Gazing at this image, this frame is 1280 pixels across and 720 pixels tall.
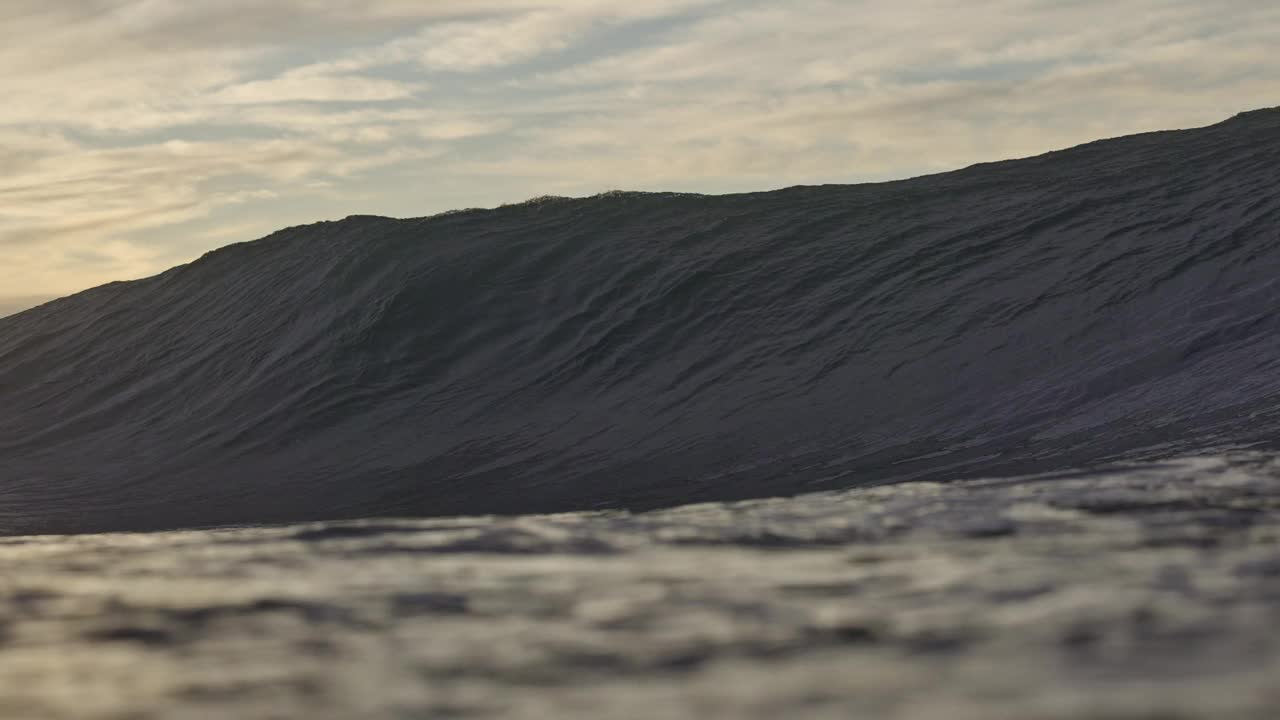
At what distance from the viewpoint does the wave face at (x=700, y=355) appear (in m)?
8.25

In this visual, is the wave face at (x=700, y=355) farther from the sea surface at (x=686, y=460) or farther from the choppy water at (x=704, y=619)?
the choppy water at (x=704, y=619)

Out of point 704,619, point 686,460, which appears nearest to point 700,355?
point 686,460

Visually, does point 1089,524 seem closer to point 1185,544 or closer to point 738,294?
point 1185,544

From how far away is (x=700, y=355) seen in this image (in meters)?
11.1

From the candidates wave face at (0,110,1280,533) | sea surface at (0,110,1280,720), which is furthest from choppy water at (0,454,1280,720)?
wave face at (0,110,1280,533)

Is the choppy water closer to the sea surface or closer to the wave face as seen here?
the sea surface

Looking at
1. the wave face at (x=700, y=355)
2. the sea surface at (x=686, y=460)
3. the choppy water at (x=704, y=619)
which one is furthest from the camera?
the wave face at (x=700, y=355)

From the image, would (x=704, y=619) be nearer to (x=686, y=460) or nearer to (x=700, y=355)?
(x=686, y=460)

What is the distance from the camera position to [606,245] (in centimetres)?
1423

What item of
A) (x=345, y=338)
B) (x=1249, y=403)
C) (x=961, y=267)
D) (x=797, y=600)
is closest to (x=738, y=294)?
(x=961, y=267)

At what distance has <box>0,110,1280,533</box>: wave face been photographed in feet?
27.1

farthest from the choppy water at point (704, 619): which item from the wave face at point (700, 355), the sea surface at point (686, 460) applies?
the wave face at point (700, 355)

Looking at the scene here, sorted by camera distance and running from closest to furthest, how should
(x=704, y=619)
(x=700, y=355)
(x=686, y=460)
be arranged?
(x=704, y=619) < (x=686, y=460) < (x=700, y=355)

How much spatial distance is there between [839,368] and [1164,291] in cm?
256
